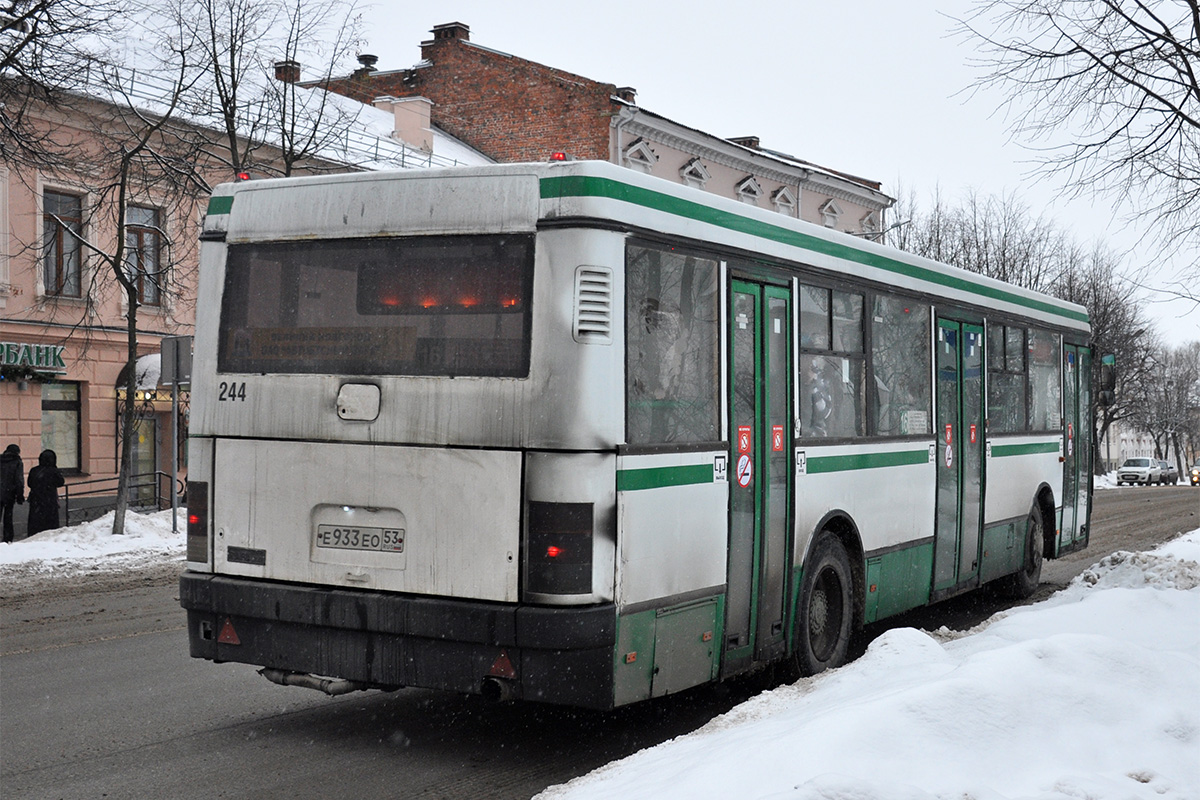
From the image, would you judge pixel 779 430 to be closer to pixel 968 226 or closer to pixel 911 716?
pixel 911 716

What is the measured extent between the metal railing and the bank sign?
2.32 m

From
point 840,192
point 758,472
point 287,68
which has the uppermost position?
point 840,192

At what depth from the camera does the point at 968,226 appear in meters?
45.0

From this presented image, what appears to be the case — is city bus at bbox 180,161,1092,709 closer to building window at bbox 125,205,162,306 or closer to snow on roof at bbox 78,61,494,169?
snow on roof at bbox 78,61,494,169

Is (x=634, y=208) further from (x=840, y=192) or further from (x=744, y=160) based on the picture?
(x=840, y=192)

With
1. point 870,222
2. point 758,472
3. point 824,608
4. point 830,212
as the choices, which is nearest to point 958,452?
point 824,608

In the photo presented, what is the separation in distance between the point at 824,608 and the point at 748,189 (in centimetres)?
3750

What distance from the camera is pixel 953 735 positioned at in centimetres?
482

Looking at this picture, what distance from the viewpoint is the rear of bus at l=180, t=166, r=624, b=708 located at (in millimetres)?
5906

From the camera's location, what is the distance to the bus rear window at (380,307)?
607cm

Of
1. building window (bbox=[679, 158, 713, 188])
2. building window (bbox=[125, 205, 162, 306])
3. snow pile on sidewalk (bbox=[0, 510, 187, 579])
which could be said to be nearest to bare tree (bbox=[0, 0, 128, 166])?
snow pile on sidewalk (bbox=[0, 510, 187, 579])

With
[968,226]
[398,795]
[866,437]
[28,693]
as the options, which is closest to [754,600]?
[866,437]

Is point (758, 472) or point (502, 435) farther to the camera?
point (758, 472)

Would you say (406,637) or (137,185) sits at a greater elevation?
(137,185)
